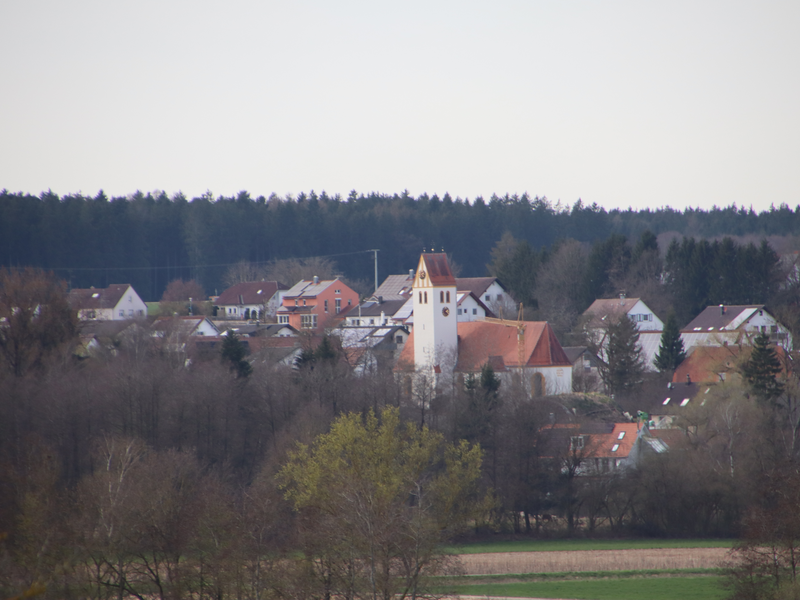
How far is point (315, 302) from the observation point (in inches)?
3659

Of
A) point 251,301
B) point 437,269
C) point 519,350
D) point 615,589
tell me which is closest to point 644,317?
point 519,350

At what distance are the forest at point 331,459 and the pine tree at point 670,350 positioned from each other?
2.28 metres

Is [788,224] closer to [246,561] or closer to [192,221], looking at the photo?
[192,221]

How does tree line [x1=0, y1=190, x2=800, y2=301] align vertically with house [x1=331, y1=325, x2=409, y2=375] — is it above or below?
above

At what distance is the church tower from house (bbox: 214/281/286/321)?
38929 millimetres

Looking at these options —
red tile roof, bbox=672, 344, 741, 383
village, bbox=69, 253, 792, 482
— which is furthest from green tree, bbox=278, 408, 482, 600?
red tile roof, bbox=672, 344, 741, 383

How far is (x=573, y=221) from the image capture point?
142m

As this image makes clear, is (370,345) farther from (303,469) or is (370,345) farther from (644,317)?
(303,469)

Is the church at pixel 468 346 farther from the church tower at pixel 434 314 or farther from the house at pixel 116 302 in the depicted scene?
the house at pixel 116 302

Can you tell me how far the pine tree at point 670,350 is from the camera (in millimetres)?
62188

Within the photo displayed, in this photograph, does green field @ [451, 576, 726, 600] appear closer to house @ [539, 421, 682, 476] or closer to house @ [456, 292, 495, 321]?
house @ [539, 421, 682, 476]

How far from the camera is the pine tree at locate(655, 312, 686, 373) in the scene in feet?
204

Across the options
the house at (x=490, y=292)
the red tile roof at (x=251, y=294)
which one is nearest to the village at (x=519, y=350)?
the house at (x=490, y=292)

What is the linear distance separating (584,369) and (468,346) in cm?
849
